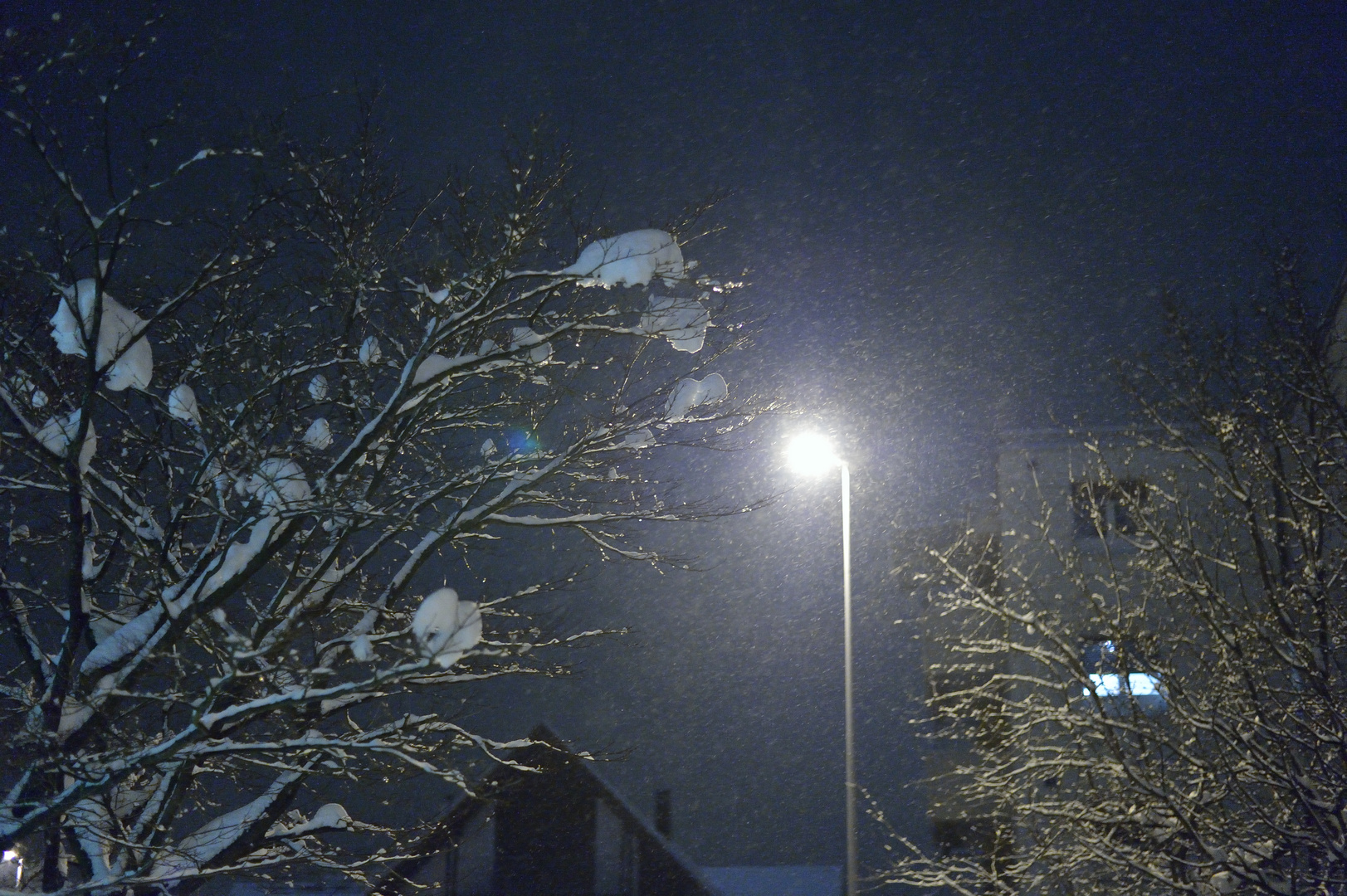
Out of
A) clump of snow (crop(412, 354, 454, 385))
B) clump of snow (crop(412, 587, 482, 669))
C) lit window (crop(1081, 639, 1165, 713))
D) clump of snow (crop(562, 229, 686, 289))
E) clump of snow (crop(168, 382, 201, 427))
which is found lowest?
clump of snow (crop(412, 587, 482, 669))

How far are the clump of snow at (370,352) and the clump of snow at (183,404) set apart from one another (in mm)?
1235

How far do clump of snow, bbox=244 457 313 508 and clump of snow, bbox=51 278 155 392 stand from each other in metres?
0.97

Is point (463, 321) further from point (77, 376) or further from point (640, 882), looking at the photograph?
point (640, 882)

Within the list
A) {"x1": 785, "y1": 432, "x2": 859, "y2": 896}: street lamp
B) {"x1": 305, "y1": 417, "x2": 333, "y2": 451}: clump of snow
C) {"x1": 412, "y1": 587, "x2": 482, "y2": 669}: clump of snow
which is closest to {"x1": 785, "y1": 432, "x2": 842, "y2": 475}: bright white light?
{"x1": 785, "y1": 432, "x2": 859, "y2": 896}: street lamp

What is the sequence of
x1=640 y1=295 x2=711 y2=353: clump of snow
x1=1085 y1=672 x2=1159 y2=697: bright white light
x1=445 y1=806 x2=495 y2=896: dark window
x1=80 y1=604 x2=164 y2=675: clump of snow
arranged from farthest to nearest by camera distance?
x1=445 y1=806 x2=495 y2=896: dark window → x1=1085 y1=672 x2=1159 y2=697: bright white light → x1=640 y1=295 x2=711 y2=353: clump of snow → x1=80 y1=604 x2=164 y2=675: clump of snow

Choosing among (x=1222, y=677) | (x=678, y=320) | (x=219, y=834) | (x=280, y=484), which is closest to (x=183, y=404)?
(x=280, y=484)

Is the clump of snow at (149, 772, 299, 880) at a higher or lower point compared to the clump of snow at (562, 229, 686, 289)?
lower

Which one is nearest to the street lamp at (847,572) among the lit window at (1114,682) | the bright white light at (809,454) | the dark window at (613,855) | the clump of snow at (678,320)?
the bright white light at (809,454)

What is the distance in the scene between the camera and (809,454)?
12188mm

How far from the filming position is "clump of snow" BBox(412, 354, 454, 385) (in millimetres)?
7094

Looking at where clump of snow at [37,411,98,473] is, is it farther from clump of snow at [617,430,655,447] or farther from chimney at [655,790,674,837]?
chimney at [655,790,674,837]

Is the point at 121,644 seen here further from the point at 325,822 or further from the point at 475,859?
the point at 475,859

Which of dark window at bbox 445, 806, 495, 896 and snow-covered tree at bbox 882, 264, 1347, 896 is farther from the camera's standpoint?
dark window at bbox 445, 806, 495, 896

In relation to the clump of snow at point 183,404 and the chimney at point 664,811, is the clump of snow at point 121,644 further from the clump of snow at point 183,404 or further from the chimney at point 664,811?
the chimney at point 664,811
